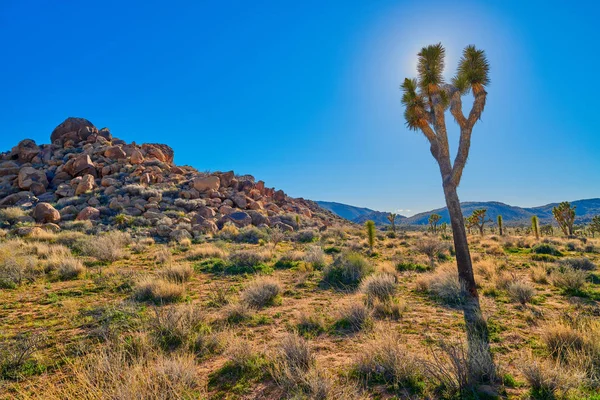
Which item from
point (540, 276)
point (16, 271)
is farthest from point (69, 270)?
point (540, 276)

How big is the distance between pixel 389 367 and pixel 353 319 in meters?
1.90

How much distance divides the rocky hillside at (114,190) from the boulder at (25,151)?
3.9 inches

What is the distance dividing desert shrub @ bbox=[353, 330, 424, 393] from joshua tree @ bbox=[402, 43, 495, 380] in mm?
3714

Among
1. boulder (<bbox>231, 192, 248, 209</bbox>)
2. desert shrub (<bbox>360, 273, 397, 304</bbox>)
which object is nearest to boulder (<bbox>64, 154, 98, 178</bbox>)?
boulder (<bbox>231, 192, 248, 209</bbox>)

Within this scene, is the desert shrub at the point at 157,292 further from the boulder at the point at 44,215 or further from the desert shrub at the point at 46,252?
the boulder at the point at 44,215

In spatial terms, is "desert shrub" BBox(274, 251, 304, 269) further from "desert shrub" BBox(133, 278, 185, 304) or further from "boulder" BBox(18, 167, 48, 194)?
"boulder" BBox(18, 167, 48, 194)

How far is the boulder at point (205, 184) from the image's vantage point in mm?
33656

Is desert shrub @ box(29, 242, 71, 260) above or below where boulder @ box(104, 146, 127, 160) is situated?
below

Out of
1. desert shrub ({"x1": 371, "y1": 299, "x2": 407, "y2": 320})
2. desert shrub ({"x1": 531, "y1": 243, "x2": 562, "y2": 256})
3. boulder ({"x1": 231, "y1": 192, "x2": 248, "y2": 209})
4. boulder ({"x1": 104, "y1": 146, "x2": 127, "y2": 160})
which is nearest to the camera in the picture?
desert shrub ({"x1": 371, "y1": 299, "x2": 407, "y2": 320})

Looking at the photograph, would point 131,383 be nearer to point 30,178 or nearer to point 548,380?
point 548,380

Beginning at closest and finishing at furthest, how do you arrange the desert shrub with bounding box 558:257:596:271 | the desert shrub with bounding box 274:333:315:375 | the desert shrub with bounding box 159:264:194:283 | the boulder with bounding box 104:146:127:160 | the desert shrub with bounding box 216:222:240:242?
the desert shrub with bounding box 274:333:315:375, the desert shrub with bounding box 159:264:194:283, the desert shrub with bounding box 558:257:596:271, the desert shrub with bounding box 216:222:240:242, the boulder with bounding box 104:146:127:160

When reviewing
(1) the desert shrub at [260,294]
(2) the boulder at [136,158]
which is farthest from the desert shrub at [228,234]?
(2) the boulder at [136,158]

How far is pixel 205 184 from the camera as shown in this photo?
3409cm

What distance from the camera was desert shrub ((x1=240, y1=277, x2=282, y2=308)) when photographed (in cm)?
687
